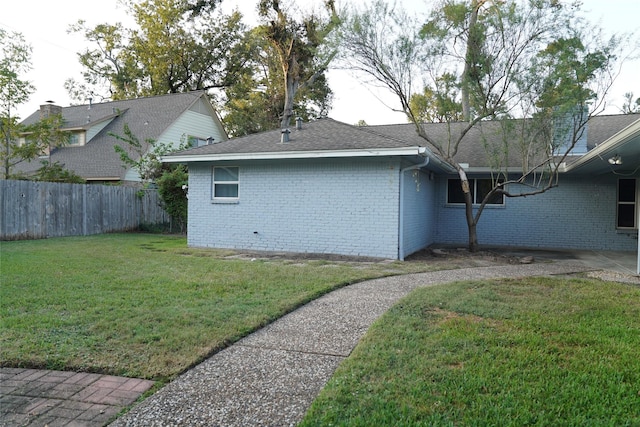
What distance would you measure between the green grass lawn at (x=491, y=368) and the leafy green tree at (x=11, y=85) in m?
17.5

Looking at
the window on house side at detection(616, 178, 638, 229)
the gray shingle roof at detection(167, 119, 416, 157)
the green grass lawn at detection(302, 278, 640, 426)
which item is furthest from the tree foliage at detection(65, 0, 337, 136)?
the green grass lawn at detection(302, 278, 640, 426)

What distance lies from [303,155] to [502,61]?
5102 millimetres

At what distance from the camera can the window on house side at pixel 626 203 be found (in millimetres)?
12789

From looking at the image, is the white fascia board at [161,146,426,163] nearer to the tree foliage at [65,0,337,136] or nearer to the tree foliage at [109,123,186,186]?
the tree foliage at [109,123,186,186]

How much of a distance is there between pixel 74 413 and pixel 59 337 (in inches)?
61.7

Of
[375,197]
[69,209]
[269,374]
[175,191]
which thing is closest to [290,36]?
[175,191]

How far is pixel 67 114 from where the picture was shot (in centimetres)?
2464

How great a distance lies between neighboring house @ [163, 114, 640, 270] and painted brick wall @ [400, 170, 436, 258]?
30mm

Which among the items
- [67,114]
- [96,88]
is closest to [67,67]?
[96,88]

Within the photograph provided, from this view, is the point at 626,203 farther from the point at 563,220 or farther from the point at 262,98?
the point at 262,98

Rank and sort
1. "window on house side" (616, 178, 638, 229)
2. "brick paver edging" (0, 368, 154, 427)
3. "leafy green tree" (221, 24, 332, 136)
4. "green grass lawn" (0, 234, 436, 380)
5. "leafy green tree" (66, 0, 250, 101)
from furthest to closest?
"leafy green tree" (66, 0, 250, 101)
"leafy green tree" (221, 24, 332, 136)
"window on house side" (616, 178, 638, 229)
"green grass lawn" (0, 234, 436, 380)
"brick paver edging" (0, 368, 154, 427)

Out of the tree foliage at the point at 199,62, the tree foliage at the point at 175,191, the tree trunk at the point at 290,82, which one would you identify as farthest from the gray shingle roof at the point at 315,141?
the tree foliage at the point at 199,62

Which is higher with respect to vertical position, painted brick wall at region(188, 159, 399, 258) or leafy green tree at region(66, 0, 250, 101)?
leafy green tree at region(66, 0, 250, 101)

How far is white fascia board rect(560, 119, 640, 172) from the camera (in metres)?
6.31
